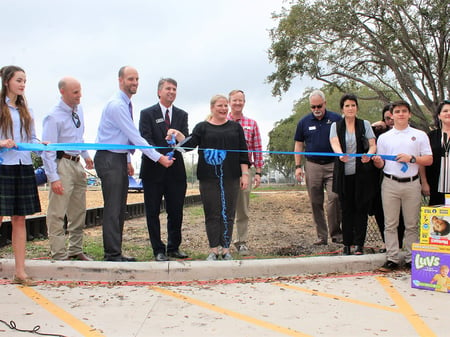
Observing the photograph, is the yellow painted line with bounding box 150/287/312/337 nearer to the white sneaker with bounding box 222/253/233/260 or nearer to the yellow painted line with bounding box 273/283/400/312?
the yellow painted line with bounding box 273/283/400/312

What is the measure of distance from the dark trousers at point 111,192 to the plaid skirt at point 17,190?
2.66 ft

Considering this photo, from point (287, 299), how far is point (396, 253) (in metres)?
1.74

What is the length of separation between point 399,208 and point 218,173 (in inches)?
83.3

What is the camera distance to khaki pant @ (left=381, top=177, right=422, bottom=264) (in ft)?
16.5

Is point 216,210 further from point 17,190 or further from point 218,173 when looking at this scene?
point 17,190

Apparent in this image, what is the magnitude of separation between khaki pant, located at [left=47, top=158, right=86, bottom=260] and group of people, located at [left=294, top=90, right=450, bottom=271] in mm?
2772

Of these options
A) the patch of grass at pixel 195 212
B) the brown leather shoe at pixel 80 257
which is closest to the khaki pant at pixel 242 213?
the brown leather shoe at pixel 80 257

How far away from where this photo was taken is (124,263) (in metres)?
4.85

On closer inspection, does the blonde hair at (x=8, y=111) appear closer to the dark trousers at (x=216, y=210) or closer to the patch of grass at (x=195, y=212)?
the dark trousers at (x=216, y=210)

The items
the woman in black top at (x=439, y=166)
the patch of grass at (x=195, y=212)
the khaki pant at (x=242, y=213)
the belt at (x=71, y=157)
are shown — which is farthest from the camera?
the patch of grass at (x=195, y=212)

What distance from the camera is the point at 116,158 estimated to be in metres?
5.17

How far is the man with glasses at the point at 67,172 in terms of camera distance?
5148 millimetres

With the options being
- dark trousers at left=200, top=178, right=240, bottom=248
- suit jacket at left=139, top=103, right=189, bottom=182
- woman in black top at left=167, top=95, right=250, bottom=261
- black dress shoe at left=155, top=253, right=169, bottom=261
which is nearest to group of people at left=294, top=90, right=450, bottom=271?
woman in black top at left=167, top=95, right=250, bottom=261

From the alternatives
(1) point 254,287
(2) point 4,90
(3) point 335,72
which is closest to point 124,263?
(1) point 254,287
